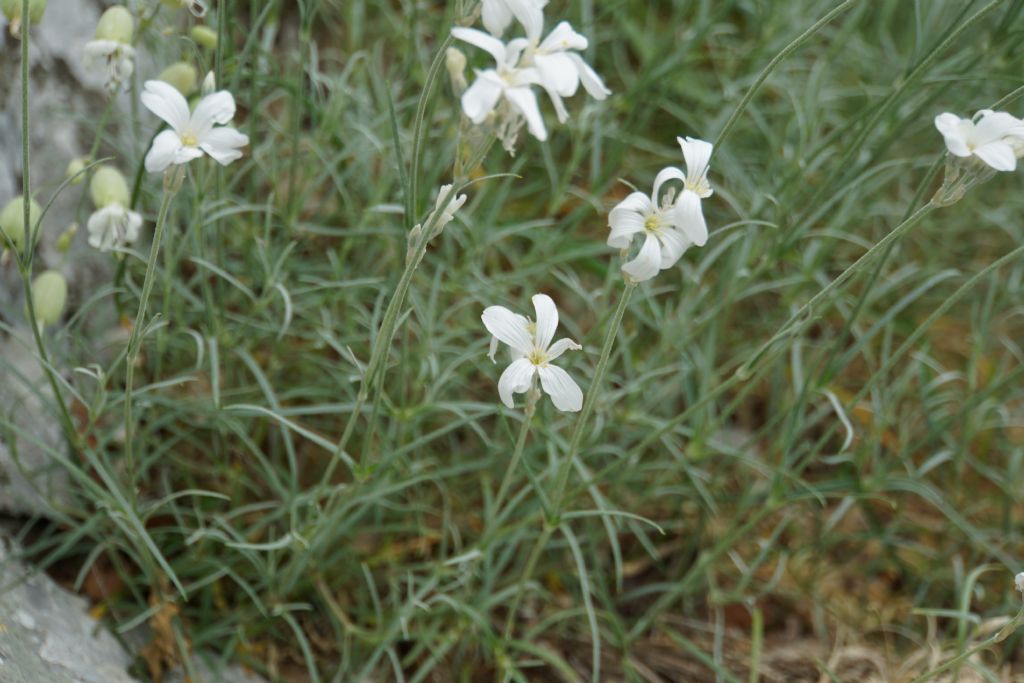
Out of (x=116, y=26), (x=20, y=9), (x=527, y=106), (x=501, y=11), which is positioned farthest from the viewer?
(x=116, y=26)

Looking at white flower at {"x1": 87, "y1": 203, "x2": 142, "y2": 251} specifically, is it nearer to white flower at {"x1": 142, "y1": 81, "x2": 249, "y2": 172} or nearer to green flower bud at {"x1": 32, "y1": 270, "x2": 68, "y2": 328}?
green flower bud at {"x1": 32, "y1": 270, "x2": 68, "y2": 328}

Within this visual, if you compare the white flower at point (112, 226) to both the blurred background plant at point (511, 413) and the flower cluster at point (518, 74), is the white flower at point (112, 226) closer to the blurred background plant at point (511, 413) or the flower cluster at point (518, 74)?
the blurred background plant at point (511, 413)

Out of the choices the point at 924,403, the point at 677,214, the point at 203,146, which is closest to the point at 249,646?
the point at 203,146

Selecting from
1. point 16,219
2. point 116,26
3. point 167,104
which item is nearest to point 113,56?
point 116,26

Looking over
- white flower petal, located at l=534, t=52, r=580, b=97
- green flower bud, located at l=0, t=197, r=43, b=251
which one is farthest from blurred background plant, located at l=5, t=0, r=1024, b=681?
white flower petal, located at l=534, t=52, r=580, b=97

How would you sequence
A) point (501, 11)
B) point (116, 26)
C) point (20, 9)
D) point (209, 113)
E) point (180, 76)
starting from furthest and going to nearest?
point (180, 76)
point (116, 26)
point (20, 9)
point (209, 113)
point (501, 11)

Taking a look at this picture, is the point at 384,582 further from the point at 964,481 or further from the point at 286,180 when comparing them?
the point at 964,481

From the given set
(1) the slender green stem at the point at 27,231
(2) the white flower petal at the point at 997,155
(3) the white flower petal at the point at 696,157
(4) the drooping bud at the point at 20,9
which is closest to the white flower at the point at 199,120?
(1) the slender green stem at the point at 27,231

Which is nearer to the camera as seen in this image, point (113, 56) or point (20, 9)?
point (20, 9)

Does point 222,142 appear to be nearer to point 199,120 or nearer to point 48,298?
point 199,120
